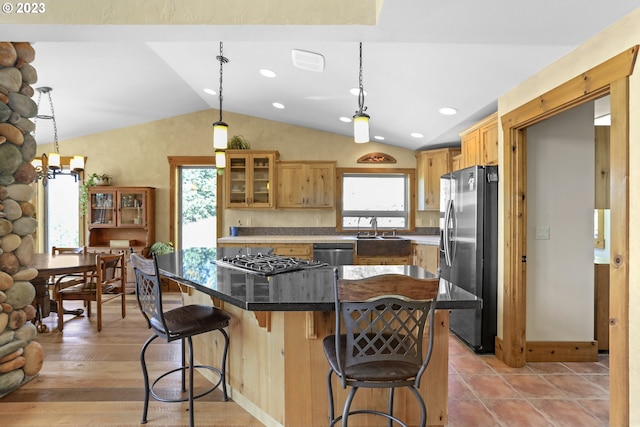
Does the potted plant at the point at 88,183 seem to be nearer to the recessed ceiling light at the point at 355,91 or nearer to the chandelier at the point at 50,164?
the chandelier at the point at 50,164

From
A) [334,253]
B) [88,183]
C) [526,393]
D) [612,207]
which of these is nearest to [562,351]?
[526,393]

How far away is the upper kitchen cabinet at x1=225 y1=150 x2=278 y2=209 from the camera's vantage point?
5598 millimetres

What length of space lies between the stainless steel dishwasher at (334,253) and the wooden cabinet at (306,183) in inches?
26.9

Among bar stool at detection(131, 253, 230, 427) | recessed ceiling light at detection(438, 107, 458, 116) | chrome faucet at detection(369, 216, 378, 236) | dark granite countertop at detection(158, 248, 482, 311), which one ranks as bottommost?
bar stool at detection(131, 253, 230, 427)

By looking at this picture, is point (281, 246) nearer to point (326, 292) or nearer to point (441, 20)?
point (326, 292)

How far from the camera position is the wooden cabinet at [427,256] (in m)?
4.90

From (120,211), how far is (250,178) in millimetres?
2134

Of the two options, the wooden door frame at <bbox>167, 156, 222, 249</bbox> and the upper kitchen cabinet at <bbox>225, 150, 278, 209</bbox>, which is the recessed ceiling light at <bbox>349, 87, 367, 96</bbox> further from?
the wooden door frame at <bbox>167, 156, 222, 249</bbox>

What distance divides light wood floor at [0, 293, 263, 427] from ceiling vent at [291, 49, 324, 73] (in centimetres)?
277

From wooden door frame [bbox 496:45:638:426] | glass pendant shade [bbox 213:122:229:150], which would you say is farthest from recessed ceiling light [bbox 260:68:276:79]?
wooden door frame [bbox 496:45:638:426]

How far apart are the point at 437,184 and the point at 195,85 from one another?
3.63 meters

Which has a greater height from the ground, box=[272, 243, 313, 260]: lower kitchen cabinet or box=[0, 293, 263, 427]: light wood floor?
box=[272, 243, 313, 260]: lower kitchen cabinet

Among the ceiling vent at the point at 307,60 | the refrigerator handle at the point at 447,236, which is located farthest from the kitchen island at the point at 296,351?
the ceiling vent at the point at 307,60

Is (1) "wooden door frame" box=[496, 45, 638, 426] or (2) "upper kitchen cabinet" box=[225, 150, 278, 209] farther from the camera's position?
(2) "upper kitchen cabinet" box=[225, 150, 278, 209]
